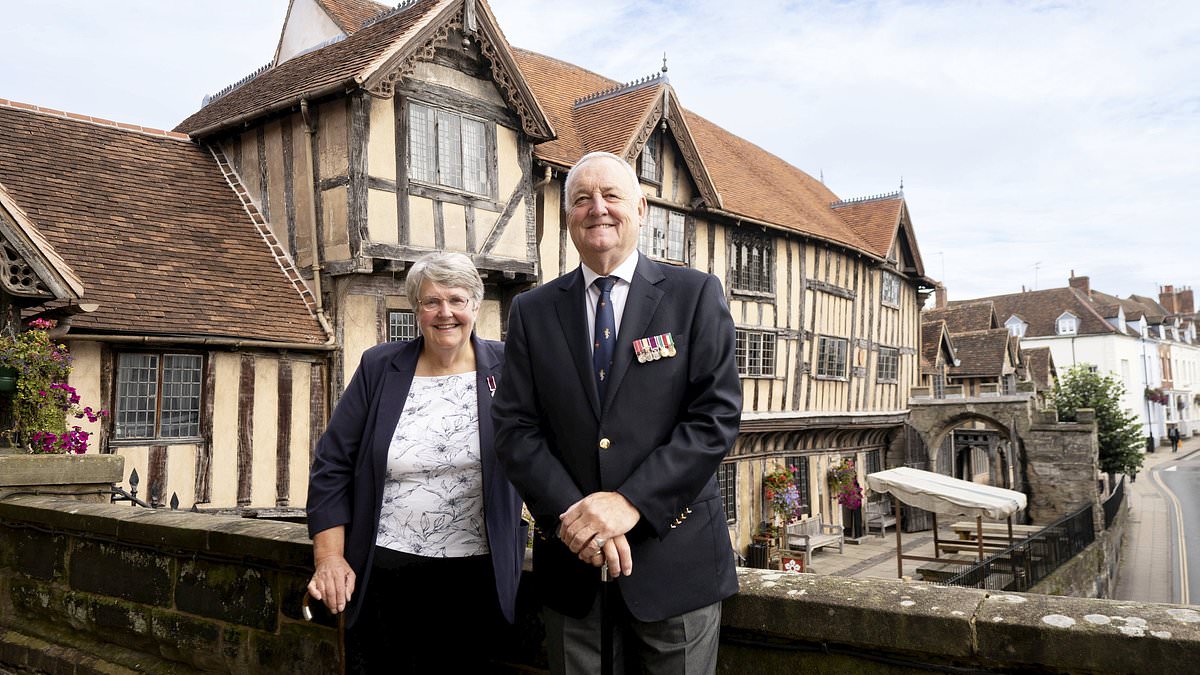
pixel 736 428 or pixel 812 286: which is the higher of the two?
pixel 812 286

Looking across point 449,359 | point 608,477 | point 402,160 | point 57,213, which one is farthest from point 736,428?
point 57,213

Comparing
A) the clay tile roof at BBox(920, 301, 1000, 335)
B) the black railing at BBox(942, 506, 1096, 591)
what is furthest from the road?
A: the clay tile roof at BBox(920, 301, 1000, 335)

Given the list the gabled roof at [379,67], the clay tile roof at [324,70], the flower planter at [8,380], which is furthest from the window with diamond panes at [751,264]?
the flower planter at [8,380]

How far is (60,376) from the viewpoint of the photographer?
639 cm

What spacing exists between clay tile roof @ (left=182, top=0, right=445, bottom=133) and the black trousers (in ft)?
28.9

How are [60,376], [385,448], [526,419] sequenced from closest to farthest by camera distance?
[526,419] → [385,448] → [60,376]

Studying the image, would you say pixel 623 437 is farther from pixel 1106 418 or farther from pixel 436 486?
pixel 1106 418

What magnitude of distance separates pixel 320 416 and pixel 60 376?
470 centimetres

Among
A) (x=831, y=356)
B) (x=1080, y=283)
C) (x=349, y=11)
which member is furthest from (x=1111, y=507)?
(x=1080, y=283)

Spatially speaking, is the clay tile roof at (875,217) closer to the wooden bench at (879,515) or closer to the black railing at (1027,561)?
the wooden bench at (879,515)

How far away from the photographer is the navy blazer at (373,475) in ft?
8.76

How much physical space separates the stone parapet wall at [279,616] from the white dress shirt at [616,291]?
985 mm

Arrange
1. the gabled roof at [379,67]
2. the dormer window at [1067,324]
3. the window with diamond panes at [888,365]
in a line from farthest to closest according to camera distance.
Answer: the dormer window at [1067,324] → the window with diamond panes at [888,365] → the gabled roof at [379,67]

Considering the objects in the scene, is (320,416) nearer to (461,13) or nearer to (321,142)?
(321,142)
